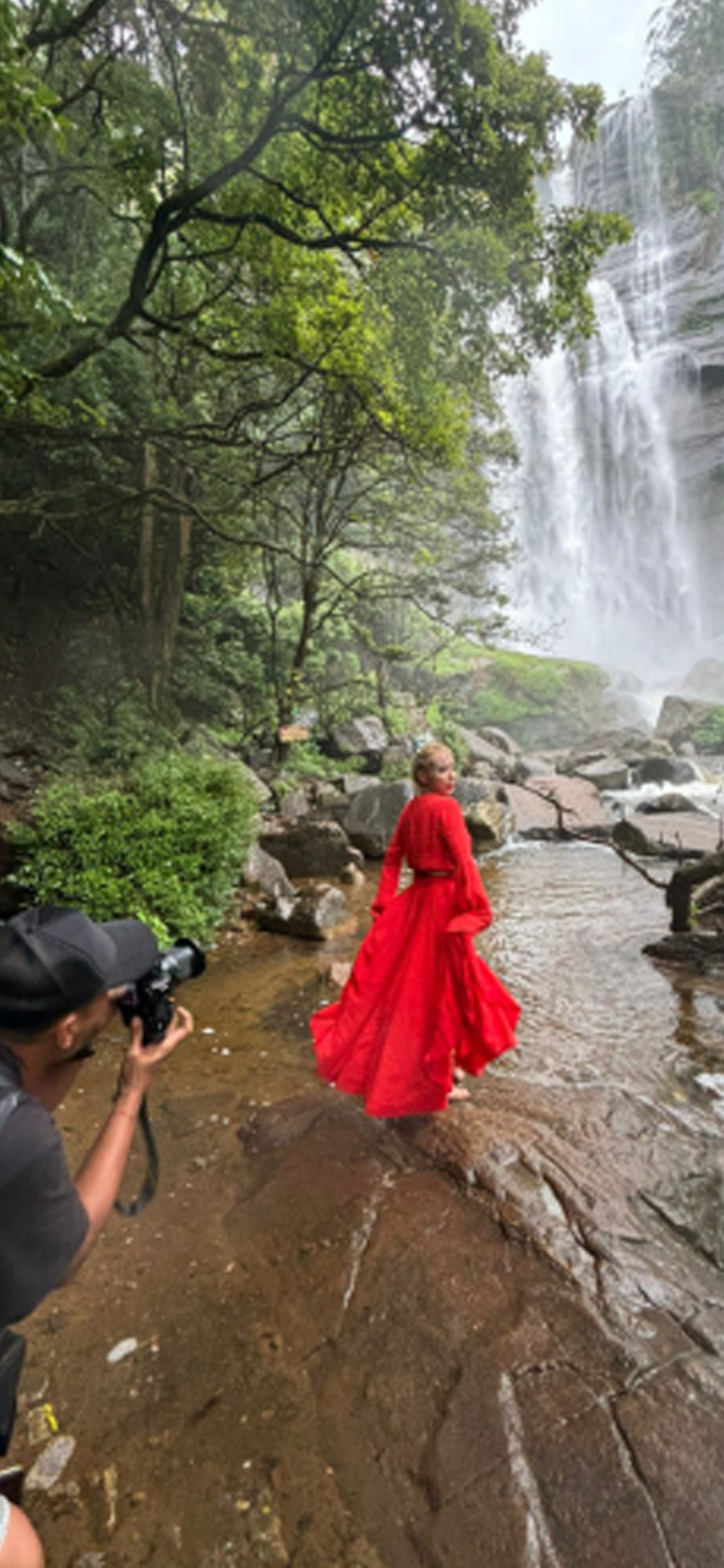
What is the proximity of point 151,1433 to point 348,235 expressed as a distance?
751cm

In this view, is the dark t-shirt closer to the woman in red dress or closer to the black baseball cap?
the black baseball cap

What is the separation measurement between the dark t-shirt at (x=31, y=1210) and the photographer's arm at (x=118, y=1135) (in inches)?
2.4

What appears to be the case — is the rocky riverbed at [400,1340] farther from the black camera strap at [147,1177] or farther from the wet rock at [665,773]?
the wet rock at [665,773]

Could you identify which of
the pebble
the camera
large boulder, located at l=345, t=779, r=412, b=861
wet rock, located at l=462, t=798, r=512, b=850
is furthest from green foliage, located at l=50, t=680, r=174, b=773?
the camera

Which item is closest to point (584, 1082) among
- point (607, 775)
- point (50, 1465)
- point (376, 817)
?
point (50, 1465)

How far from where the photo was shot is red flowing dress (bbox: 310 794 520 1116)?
328cm

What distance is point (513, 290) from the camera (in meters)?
7.28

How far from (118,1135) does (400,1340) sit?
1428 mm

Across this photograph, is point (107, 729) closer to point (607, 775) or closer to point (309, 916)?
point (309, 916)

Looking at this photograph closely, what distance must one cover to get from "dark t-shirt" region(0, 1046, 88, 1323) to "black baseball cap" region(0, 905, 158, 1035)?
111 mm

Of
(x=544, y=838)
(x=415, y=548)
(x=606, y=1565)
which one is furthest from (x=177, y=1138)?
(x=415, y=548)

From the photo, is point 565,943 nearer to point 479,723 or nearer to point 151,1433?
point 151,1433

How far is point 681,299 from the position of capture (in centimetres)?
3500

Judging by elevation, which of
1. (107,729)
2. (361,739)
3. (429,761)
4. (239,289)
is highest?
(239,289)
